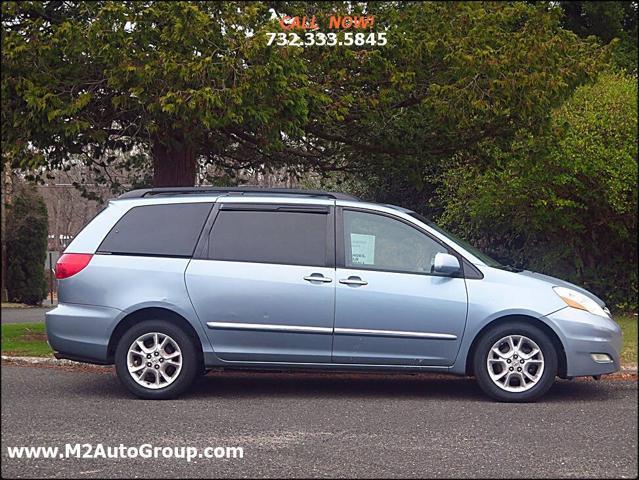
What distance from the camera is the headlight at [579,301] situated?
7656mm

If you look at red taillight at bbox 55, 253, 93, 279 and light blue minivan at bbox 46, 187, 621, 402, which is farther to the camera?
red taillight at bbox 55, 253, 93, 279

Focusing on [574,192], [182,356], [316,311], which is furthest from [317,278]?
[574,192]

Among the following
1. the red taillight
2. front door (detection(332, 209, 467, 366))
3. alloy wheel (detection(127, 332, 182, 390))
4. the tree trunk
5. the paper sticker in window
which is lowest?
alloy wheel (detection(127, 332, 182, 390))

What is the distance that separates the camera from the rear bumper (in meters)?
7.73

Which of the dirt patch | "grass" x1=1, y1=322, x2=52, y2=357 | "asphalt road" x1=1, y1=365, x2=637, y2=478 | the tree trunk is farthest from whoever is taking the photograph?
the tree trunk

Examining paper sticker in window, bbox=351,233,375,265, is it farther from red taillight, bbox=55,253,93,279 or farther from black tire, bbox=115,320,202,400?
red taillight, bbox=55,253,93,279

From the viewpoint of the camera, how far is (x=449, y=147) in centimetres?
1370

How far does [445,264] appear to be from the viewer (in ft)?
25.0

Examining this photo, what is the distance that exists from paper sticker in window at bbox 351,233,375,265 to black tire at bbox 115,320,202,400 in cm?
160

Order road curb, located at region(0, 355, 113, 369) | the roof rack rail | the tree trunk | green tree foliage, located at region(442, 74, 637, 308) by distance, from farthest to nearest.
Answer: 1. green tree foliage, located at region(442, 74, 637, 308)
2. the tree trunk
3. road curb, located at region(0, 355, 113, 369)
4. the roof rack rail

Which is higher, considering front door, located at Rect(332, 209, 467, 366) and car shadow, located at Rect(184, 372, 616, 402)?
front door, located at Rect(332, 209, 467, 366)

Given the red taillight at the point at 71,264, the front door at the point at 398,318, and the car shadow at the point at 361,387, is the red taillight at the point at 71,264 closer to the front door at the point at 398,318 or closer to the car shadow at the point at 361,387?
the car shadow at the point at 361,387

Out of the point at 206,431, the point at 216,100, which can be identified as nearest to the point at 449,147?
the point at 216,100

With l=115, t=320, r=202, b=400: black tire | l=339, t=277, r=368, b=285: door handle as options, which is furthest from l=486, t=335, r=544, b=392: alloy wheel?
l=115, t=320, r=202, b=400: black tire
